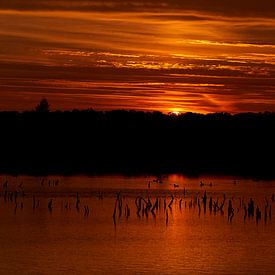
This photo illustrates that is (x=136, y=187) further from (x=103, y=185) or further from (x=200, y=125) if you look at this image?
(x=200, y=125)

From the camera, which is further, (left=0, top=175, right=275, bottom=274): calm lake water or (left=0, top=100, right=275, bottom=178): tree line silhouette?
(left=0, top=100, right=275, bottom=178): tree line silhouette

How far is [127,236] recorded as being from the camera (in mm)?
50406

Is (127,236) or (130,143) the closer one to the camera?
(127,236)

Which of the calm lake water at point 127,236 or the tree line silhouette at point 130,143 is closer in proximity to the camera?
the calm lake water at point 127,236

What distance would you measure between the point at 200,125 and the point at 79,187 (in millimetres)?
79798

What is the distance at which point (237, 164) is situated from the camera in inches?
5192

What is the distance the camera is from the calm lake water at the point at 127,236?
40.6 metres

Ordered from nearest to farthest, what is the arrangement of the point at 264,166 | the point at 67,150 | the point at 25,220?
the point at 25,220
the point at 264,166
the point at 67,150

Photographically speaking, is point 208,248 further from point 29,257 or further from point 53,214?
point 53,214

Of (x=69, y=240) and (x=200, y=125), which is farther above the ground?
(x=200, y=125)

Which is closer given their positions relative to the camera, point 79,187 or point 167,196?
point 167,196

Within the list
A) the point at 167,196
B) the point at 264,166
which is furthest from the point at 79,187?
the point at 264,166

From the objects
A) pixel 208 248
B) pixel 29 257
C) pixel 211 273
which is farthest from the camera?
pixel 208 248

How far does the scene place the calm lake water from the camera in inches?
1597
